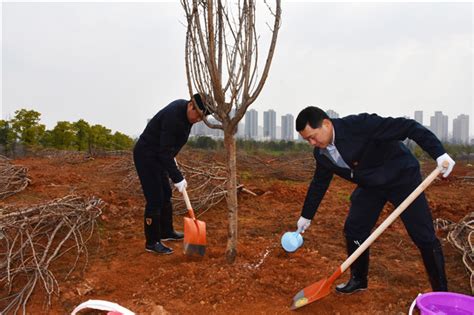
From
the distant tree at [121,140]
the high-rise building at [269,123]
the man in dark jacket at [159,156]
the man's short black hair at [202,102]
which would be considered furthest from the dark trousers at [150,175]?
the high-rise building at [269,123]

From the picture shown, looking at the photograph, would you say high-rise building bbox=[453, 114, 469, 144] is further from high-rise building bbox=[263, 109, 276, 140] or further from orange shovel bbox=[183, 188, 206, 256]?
orange shovel bbox=[183, 188, 206, 256]

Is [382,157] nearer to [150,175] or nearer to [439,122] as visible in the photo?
[150,175]

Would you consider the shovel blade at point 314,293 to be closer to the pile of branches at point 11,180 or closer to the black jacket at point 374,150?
the black jacket at point 374,150

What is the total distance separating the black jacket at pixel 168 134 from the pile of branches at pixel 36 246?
0.98 m

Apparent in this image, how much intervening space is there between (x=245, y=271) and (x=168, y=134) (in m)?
1.35

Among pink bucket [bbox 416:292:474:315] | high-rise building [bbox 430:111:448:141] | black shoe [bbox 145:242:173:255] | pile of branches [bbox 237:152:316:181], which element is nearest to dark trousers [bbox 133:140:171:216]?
black shoe [bbox 145:242:173:255]

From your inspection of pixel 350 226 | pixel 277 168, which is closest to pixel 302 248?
pixel 350 226

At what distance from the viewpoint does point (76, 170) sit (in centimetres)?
960

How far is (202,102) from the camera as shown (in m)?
3.20

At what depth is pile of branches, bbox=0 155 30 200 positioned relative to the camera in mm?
6223

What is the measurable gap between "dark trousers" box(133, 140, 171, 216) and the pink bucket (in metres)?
2.39

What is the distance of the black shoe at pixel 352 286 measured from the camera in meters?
2.92

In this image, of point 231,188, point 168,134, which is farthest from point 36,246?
point 231,188

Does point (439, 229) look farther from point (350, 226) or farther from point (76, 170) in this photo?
point (76, 170)
